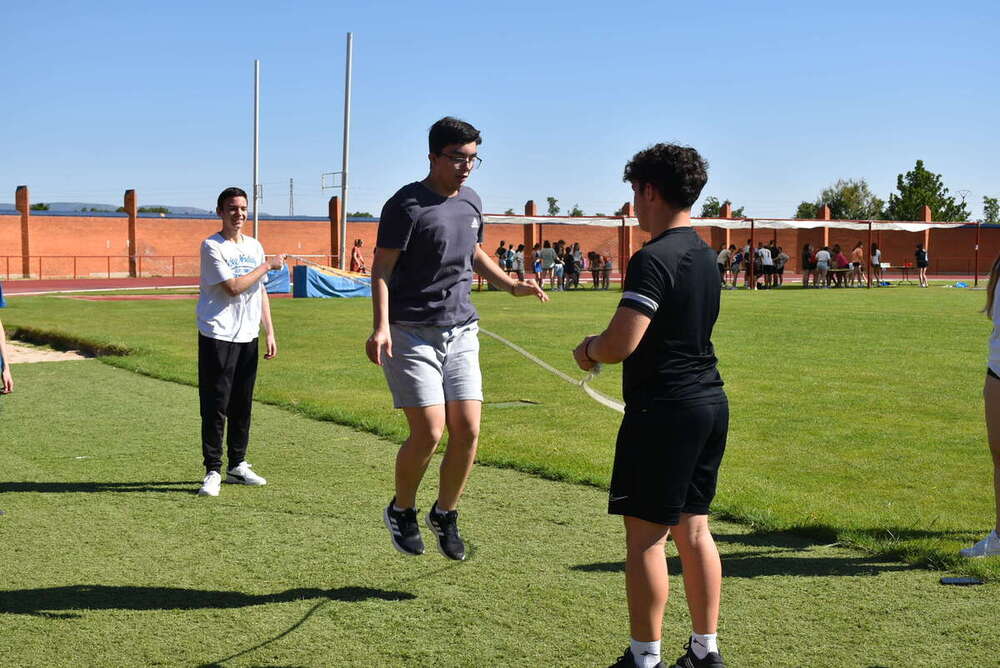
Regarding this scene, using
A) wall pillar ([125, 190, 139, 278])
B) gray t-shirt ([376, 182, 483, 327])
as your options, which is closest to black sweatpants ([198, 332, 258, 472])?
gray t-shirt ([376, 182, 483, 327])

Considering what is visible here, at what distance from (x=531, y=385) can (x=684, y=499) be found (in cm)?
876

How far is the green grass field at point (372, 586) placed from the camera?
414 centimetres

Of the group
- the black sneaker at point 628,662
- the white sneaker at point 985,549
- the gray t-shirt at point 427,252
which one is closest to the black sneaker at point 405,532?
the gray t-shirt at point 427,252

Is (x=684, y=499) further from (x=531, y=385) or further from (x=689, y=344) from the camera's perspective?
(x=531, y=385)

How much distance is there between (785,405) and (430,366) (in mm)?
A: 6573

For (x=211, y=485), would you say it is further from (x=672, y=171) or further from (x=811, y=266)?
(x=811, y=266)

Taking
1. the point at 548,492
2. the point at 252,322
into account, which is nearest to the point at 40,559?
the point at 252,322

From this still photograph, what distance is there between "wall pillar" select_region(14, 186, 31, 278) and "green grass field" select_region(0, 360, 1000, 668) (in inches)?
1970

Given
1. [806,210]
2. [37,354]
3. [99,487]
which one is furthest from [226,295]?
[806,210]

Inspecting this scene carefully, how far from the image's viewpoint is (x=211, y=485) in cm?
690

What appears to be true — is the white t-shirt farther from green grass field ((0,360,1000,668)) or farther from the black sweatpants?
green grass field ((0,360,1000,668))

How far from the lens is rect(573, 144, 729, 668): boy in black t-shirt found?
3529mm

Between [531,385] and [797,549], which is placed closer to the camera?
[797,549]

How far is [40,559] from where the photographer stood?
17.7ft
